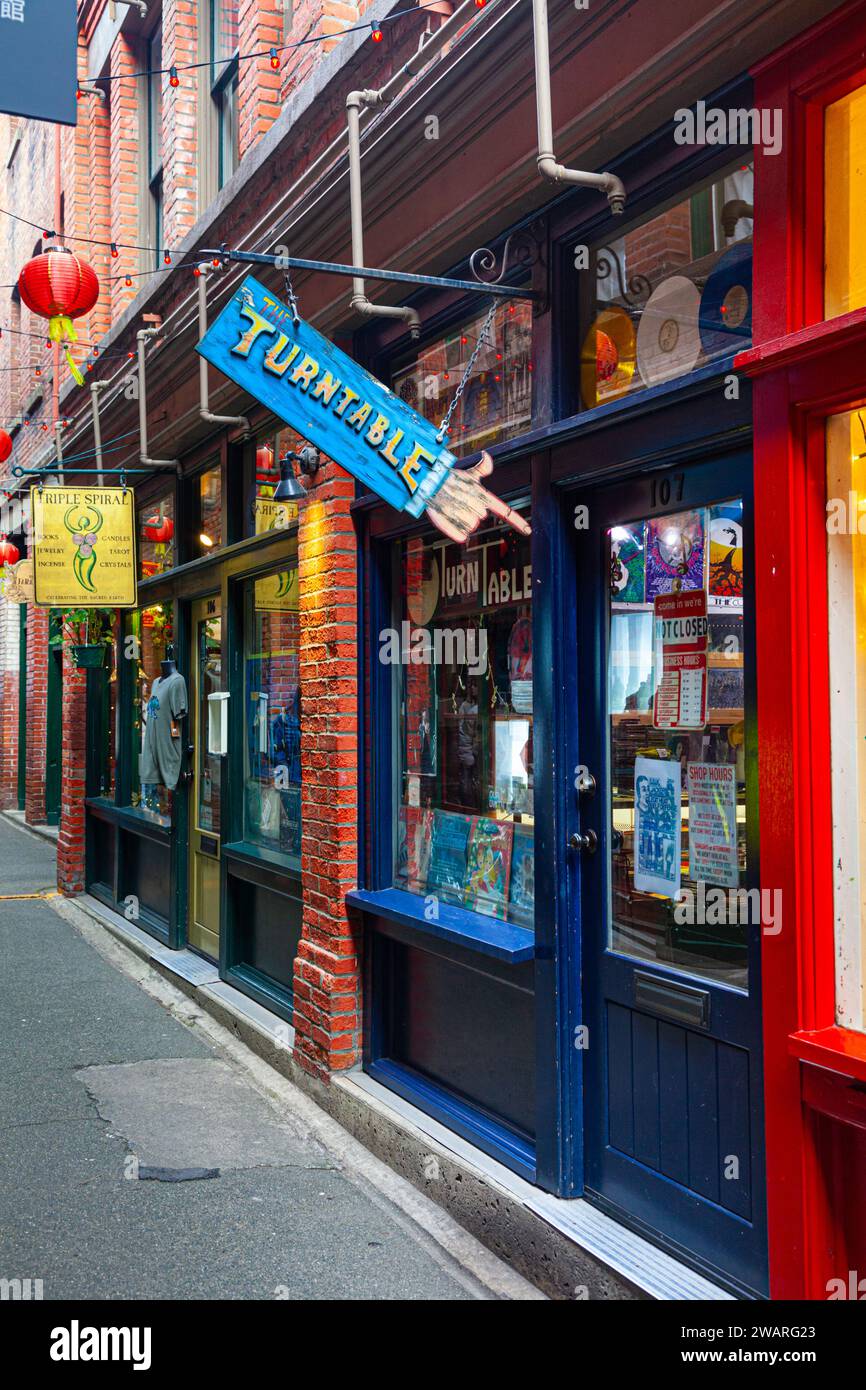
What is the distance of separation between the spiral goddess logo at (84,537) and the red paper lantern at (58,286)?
139 cm

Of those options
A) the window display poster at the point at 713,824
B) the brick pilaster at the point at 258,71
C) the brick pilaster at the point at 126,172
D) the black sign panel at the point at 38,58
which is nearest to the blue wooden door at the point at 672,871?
the window display poster at the point at 713,824

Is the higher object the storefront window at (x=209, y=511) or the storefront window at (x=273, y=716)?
the storefront window at (x=209, y=511)

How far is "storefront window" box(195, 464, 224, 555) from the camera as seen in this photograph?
26.2 feet

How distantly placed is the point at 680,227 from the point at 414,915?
2.84m

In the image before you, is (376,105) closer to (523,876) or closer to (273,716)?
(523,876)

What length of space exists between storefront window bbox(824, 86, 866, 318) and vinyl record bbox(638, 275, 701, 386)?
61cm

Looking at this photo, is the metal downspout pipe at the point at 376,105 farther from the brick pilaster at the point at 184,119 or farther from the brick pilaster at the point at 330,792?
the brick pilaster at the point at 184,119

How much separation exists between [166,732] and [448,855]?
397cm

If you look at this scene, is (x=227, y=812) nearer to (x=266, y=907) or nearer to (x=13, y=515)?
(x=266, y=907)

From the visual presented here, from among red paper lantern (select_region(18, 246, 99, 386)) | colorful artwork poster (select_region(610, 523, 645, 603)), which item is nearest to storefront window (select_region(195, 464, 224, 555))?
red paper lantern (select_region(18, 246, 99, 386))

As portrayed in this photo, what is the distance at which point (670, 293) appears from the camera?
375 centimetres

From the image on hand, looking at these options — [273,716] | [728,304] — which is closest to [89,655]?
[273,716]

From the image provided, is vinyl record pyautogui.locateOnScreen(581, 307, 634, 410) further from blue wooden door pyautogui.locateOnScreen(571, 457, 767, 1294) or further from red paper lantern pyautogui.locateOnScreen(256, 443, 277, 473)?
red paper lantern pyautogui.locateOnScreen(256, 443, 277, 473)

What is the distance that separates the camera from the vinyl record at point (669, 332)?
3.66 m
